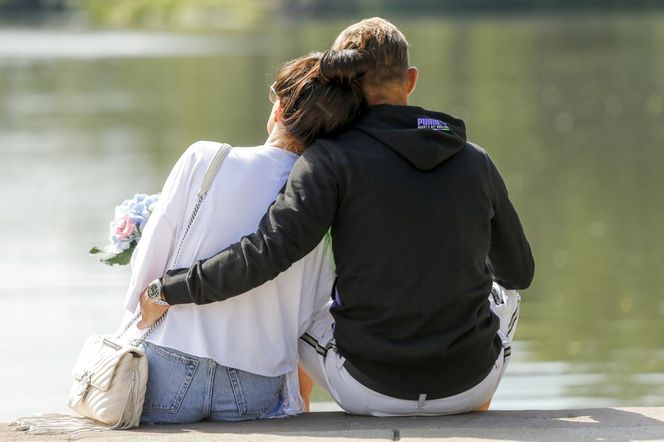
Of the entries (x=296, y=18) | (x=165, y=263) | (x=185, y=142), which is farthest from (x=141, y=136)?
(x=296, y=18)

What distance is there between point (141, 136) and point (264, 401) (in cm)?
1280

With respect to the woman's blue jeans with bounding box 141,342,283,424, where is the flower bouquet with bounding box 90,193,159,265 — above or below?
above

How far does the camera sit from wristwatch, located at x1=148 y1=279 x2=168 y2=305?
318cm

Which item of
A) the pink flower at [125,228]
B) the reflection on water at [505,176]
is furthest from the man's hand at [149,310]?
the reflection on water at [505,176]

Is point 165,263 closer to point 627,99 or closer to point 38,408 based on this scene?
point 38,408

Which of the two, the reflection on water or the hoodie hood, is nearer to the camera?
the hoodie hood

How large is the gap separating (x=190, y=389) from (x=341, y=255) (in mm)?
508

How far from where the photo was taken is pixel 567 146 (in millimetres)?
13961

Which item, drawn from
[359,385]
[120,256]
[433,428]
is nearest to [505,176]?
[120,256]

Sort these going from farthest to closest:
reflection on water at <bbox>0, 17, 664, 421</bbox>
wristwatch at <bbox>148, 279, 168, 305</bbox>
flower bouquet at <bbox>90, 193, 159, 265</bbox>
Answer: reflection on water at <bbox>0, 17, 664, 421</bbox> < flower bouquet at <bbox>90, 193, 159, 265</bbox> < wristwatch at <bbox>148, 279, 168, 305</bbox>

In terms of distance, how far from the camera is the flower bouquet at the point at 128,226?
3.52 m

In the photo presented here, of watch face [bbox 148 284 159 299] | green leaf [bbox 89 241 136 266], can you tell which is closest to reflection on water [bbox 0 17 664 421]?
green leaf [bbox 89 241 136 266]

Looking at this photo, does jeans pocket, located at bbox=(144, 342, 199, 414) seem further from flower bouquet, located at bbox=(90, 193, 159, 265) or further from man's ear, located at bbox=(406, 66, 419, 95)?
man's ear, located at bbox=(406, 66, 419, 95)

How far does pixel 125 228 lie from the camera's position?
353 centimetres
